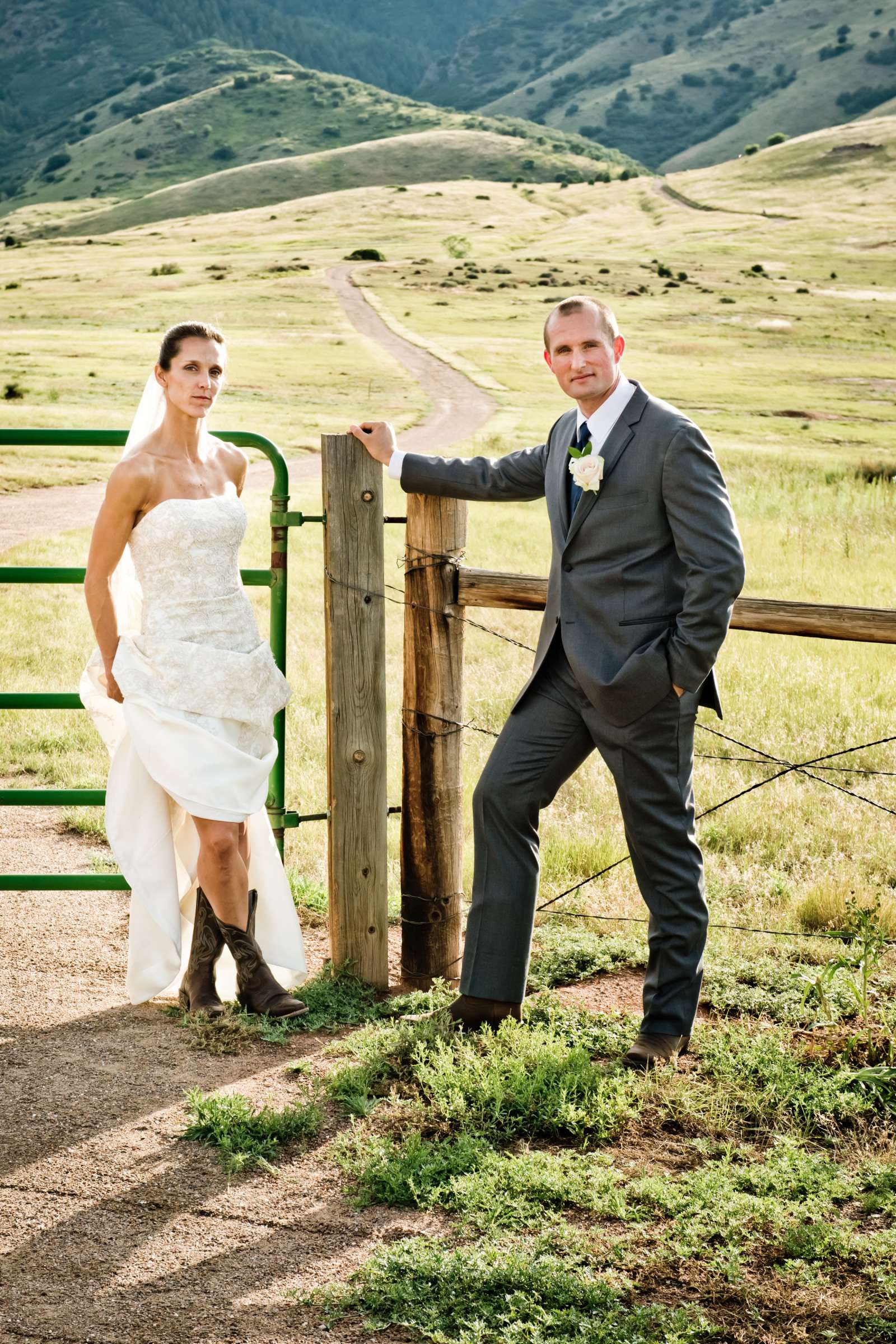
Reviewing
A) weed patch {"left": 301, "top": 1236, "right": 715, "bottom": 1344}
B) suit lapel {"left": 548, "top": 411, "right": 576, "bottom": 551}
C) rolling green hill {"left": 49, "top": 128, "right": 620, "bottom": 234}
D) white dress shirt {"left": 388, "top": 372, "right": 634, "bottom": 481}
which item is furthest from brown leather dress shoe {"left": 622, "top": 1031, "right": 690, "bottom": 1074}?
rolling green hill {"left": 49, "top": 128, "right": 620, "bottom": 234}

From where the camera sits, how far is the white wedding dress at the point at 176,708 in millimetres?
4324

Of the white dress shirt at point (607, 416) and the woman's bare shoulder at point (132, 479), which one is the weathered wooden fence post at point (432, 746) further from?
the woman's bare shoulder at point (132, 479)

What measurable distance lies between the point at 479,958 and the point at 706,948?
1323 mm

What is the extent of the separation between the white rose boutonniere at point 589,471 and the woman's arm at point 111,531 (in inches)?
59.8

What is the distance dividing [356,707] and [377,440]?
1062mm

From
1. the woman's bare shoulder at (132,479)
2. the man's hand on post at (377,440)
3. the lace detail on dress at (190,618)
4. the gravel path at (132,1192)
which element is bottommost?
the gravel path at (132,1192)

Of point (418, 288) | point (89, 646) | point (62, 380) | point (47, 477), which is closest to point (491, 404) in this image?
point (62, 380)

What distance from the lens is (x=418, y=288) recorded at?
79250 mm

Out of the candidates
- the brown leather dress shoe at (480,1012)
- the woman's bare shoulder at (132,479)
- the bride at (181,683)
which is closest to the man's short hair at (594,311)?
the bride at (181,683)

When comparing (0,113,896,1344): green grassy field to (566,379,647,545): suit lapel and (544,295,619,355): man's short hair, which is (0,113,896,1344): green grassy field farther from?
(544,295,619,355): man's short hair

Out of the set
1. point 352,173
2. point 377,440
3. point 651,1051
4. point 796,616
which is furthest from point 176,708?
point 352,173

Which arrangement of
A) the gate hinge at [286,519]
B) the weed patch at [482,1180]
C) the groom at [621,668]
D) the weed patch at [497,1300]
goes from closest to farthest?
the weed patch at [497,1300] < the weed patch at [482,1180] < the groom at [621,668] < the gate hinge at [286,519]

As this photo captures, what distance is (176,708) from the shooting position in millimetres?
4348

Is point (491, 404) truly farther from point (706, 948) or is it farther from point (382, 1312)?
point (382, 1312)
